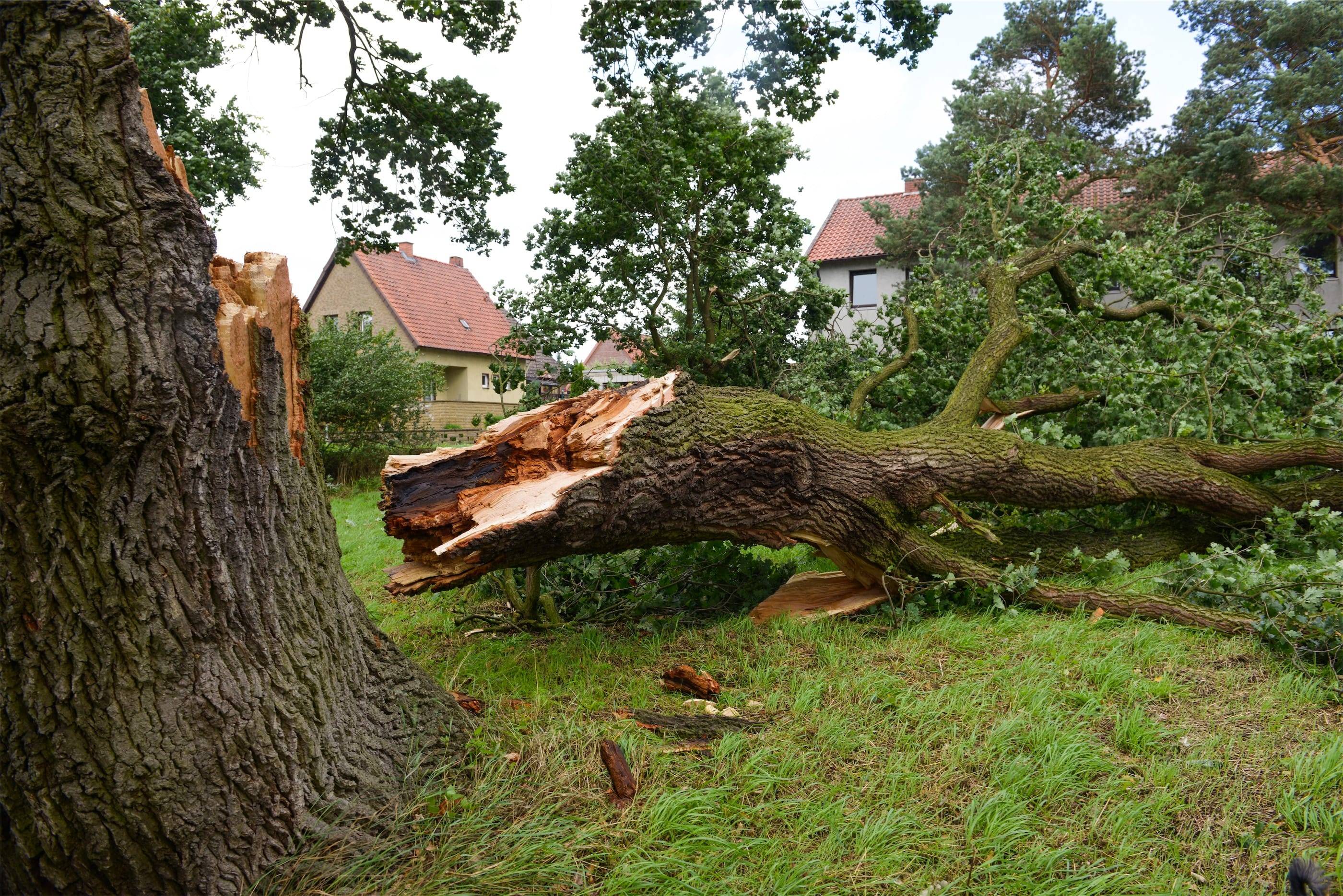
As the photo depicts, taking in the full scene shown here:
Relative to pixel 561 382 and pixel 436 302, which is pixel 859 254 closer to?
pixel 436 302

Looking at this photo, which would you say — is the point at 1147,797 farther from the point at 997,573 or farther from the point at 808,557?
the point at 808,557

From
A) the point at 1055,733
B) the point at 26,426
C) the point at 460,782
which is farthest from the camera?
the point at 1055,733

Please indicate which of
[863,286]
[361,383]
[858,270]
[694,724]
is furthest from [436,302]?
[694,724]

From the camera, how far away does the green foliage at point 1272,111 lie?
529 inches

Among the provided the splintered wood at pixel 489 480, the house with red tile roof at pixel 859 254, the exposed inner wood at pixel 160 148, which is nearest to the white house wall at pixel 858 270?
the house with red tile roof at pixel 859 254

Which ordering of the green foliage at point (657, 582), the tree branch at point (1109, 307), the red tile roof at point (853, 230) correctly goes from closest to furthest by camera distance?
the green foliage at point (657, 582)
the tree branch at point (1109, 307)
the red tile roof at point (853, 230)

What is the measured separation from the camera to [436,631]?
4.64 metres

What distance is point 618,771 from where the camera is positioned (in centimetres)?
266

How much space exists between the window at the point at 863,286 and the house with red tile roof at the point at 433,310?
1029 centimetres

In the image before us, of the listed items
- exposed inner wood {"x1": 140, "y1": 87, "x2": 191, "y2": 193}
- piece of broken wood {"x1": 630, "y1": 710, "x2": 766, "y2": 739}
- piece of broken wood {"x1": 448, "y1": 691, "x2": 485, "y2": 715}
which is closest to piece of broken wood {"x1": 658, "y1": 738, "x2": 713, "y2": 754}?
piece of broken wood {"x1": 630, "y1": 710, "x2": 766, "y2": 739}

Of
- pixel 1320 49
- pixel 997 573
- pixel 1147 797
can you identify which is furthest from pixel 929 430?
pixel 1320 49

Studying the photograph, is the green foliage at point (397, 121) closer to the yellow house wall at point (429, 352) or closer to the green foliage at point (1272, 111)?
the green foliage at point (1272, 111)

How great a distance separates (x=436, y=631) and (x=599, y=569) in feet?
3.23

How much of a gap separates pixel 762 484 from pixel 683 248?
5.78 metres
